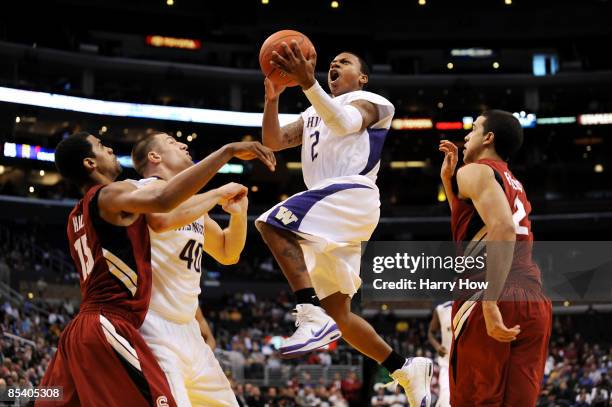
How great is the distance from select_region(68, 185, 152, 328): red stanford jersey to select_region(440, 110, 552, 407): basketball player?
2.17 m

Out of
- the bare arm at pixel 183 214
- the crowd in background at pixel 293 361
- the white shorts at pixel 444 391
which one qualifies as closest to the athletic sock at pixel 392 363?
the bare arm at pixel 183 214

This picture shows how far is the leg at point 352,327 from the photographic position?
6.62 meters

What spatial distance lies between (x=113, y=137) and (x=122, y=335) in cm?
3626

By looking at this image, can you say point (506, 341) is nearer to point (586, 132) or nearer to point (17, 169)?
point (17, 169)

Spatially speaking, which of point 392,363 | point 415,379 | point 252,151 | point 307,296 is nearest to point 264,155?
point 252,151

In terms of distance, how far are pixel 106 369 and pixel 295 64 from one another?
7.84 ft

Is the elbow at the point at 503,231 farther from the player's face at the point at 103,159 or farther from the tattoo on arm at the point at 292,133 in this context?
the player's face at the point at 103,159

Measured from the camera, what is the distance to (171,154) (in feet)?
21.8

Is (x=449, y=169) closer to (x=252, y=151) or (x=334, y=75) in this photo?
(x=334, y=75)

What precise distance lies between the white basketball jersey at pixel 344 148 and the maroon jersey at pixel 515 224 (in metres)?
0.80

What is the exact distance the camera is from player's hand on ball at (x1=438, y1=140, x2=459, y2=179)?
6781 millimetres

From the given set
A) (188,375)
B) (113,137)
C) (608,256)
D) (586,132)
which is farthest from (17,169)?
(188,375)

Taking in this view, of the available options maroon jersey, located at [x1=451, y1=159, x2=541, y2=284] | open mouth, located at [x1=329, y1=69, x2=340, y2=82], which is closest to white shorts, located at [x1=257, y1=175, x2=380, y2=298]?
maroon jersey, located at [x1=451, y1=159, x2=541, y2=284]

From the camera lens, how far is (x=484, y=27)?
44500 millimetres
